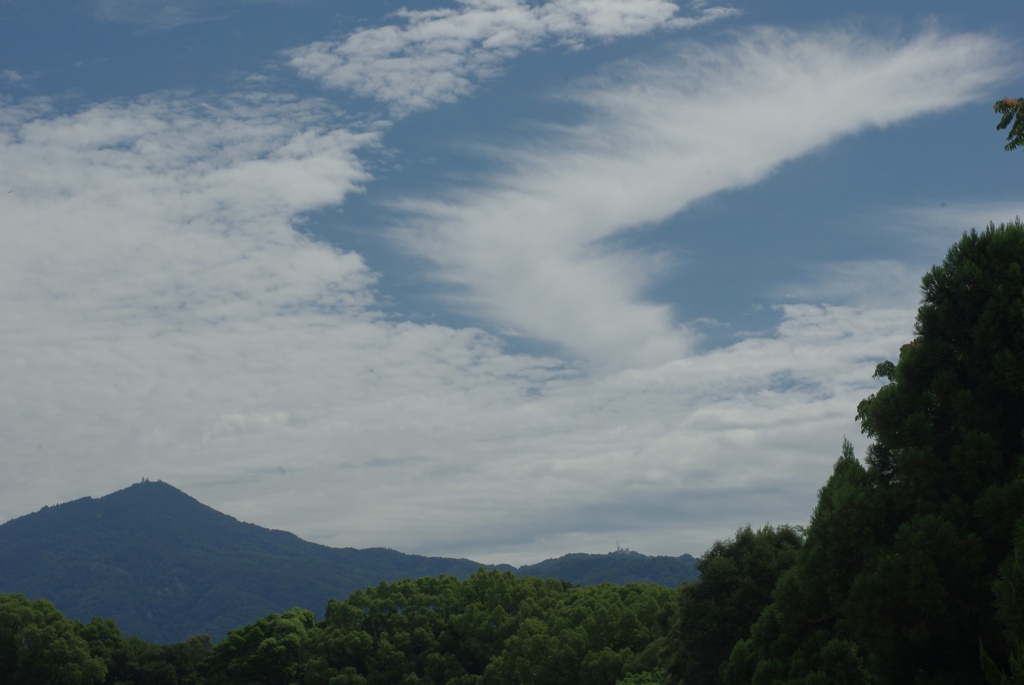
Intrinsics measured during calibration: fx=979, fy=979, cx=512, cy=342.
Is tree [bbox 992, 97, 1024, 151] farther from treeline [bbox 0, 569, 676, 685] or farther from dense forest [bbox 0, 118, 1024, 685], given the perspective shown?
treeline [bbox 0, 569, 676, 685]

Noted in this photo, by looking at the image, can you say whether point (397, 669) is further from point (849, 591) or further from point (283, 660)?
point (849, 591)

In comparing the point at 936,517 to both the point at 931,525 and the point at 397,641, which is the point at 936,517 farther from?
the point at 397,641

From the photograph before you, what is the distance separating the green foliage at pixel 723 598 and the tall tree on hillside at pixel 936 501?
10176mm

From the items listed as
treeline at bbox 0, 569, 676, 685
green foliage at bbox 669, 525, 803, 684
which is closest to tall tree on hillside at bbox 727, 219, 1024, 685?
green foliage at bbox 669, 525, 803, 684

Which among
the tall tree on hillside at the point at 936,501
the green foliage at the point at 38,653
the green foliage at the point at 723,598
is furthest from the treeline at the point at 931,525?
the green foliage at the point at 38,653

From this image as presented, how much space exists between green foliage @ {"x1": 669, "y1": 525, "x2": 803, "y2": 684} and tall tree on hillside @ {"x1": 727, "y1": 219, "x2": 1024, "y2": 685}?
33.4 ft

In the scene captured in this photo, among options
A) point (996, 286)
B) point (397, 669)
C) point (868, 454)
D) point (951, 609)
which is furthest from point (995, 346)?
point (397, 669)

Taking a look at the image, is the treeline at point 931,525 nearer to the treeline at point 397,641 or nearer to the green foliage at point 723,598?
the green foliage at point 723,598

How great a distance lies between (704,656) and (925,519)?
1467 centimetres

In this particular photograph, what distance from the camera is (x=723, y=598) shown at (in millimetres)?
28781

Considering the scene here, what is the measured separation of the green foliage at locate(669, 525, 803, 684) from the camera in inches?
1117

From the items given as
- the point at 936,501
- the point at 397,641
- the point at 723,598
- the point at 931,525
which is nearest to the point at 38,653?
the point at 397,641

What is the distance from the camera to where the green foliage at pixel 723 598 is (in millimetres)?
28359

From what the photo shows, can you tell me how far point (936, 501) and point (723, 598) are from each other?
1372 centimetres
